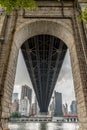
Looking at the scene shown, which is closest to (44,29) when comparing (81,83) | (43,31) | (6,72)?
(43,31)

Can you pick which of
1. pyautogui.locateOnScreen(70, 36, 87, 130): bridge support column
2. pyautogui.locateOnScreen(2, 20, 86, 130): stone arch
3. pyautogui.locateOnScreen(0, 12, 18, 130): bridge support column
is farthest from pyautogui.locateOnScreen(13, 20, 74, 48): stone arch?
pyautogui.locateOnScreen(70, 36, 87, 130): bridge support column

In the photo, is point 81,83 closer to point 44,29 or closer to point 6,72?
point 6,72

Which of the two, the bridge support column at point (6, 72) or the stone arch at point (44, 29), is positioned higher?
the stone arch at point (44, 29)

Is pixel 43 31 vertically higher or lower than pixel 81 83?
higher

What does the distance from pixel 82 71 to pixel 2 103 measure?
5.09 m

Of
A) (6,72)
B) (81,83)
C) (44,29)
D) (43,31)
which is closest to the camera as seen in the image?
(81,83)

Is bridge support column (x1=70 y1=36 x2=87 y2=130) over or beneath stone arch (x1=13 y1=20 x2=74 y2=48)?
beneath

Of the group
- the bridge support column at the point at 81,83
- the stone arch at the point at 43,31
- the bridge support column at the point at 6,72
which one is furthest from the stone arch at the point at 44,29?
the bridge support column at the point at 81,83

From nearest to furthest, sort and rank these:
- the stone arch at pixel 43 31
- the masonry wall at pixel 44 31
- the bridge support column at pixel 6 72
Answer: the bridge support column at pixel 6 72 → the masonry wall at pixel 44 31 → the stone arch at pixel 43 31

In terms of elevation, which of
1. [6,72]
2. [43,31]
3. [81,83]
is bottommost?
[81,83]

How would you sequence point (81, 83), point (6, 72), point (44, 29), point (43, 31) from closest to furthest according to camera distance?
1. point (81, 83)
2. point (6, 72)
3. point (44, 29)
4. point (43, 31)

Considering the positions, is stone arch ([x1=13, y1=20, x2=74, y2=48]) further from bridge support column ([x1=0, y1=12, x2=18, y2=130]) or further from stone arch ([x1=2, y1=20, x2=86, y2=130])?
bridge support column ([x1=0, y1=12, x2=18, y2=130])

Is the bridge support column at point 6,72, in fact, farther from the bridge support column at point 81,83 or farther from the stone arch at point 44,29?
the bridge support column at point 81,83

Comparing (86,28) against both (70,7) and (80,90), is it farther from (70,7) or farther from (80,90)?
(80,90)
